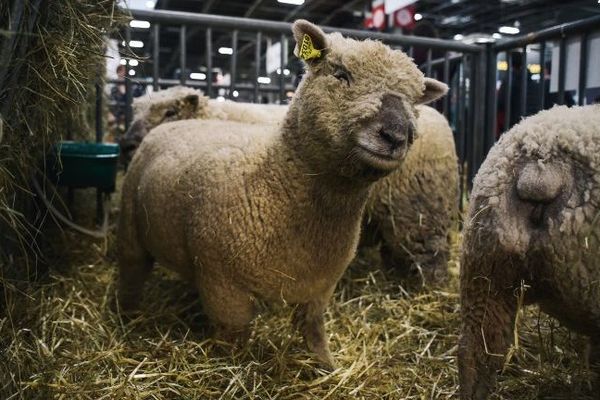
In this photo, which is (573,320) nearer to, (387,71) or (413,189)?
(387,71)

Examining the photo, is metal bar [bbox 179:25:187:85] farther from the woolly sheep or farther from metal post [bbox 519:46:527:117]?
metal post [bbox 519:46:527:117]

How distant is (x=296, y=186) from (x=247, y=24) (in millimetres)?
2247

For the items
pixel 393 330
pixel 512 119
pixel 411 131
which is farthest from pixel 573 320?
pixel 512 119

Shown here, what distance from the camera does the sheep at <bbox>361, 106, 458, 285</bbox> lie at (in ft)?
11.0

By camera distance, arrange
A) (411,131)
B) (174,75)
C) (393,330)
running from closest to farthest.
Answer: (411,131)
(393,330)
(174,75)

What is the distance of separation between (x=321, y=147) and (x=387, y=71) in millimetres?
362

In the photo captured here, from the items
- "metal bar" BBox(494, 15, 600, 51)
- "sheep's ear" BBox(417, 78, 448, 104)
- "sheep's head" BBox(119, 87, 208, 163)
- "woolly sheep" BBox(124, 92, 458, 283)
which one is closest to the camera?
"sheep's ear" BBox(417, 78, 448, 104)

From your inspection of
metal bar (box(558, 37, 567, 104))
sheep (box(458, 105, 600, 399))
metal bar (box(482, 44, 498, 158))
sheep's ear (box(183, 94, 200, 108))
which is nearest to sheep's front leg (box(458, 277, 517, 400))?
sheep (box(458, 105, 600, 399))

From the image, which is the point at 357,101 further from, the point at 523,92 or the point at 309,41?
the point at 523,92

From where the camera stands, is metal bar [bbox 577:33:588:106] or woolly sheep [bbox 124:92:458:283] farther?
woolly sheep [bbox 124:92:458:283]

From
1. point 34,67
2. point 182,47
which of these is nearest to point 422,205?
point 182,47

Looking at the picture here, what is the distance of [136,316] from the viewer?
9.93 ft

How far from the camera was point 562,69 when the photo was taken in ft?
10.4

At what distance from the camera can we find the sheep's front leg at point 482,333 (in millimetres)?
1748
